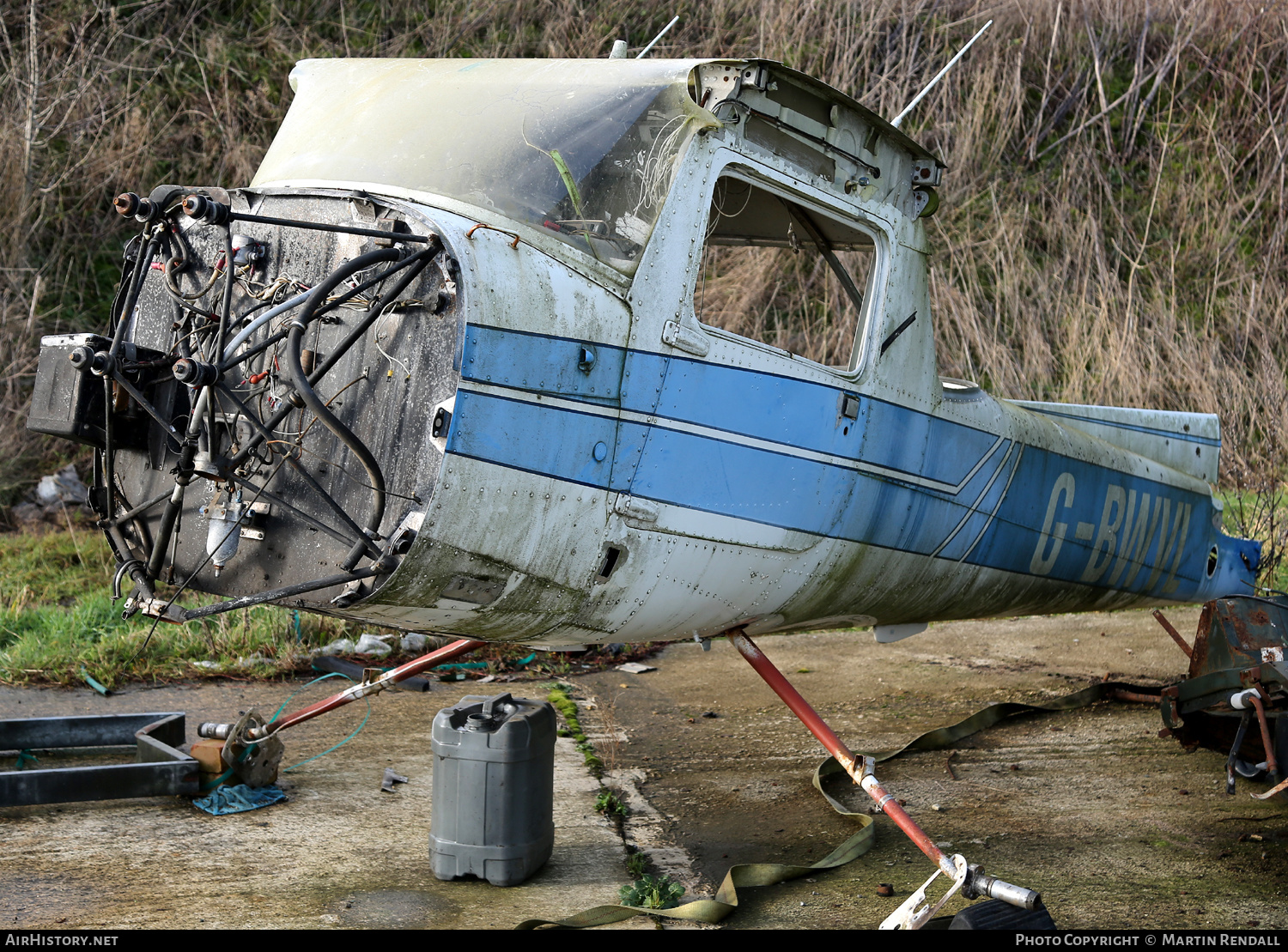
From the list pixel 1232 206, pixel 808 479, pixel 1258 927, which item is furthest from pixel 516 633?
pixel 1232 206

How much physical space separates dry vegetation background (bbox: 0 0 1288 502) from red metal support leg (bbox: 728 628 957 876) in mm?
7631

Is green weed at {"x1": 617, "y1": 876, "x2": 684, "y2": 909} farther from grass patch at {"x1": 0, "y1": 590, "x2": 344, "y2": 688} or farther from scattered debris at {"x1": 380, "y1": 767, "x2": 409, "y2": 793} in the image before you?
grass patch at {"x1": 0, "y1": 590, "x2": 344, "y2": 688}

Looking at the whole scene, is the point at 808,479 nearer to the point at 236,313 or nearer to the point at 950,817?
the point at 950,817

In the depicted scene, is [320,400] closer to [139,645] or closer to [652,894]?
[652,894]

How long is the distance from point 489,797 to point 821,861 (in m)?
1.24

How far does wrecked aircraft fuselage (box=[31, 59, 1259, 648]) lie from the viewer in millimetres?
3084

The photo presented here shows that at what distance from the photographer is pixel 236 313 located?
3.54m

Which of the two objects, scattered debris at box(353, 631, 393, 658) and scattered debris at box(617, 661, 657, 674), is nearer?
scattered debris at box(353, 631, 393, 658)

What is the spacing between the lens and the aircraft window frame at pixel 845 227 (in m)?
3.71

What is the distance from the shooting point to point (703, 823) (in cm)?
441

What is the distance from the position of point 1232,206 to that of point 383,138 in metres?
11.7

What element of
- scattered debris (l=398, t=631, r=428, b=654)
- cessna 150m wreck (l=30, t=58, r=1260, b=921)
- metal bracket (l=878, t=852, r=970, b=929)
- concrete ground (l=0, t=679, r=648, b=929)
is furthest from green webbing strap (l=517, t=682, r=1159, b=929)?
scattered debris (l=398, t=631, r=428, b=654)
